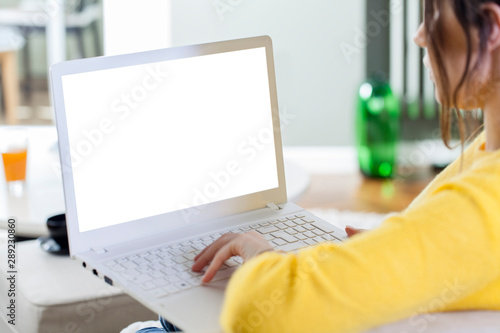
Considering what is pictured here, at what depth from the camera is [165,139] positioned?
107 cm

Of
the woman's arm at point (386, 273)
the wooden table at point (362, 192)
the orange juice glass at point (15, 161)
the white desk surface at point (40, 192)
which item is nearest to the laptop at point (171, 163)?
the woman's arm at point (386, 273)

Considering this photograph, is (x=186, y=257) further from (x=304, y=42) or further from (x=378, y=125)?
(x=304, y=42)

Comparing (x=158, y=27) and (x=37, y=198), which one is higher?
(x=158, y=27)

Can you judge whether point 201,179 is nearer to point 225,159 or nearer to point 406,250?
point 225,159

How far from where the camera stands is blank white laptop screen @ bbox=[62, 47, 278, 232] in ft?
3.24

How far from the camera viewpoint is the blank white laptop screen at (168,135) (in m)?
0.99

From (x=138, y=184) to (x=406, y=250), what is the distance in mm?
479

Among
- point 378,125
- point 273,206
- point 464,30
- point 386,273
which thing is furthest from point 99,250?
point 378,125

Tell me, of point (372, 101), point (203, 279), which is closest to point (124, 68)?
point (203, 279)

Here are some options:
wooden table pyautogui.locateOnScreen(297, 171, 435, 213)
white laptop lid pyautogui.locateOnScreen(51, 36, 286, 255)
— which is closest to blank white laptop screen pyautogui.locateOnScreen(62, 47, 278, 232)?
white laptop lid pyautogui.locateOnScreen(51, 36, 286, 255)

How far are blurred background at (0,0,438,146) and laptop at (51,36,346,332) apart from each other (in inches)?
96.7

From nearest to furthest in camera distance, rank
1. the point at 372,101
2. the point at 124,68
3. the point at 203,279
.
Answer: the point at 203,279 → the point at 124,68 → the point at 372,101

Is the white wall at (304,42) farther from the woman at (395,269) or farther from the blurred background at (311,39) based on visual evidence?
the woman at (395,269)

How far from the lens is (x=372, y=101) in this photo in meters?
3.46
